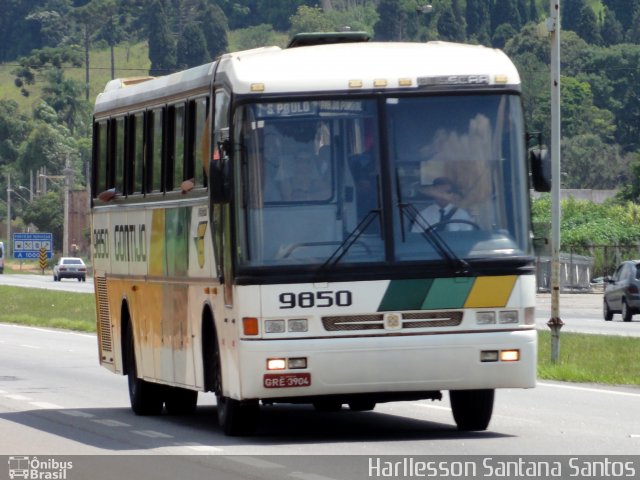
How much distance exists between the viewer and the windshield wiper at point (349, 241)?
13773 millimetres

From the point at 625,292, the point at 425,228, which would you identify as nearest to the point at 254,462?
the point at 425,228

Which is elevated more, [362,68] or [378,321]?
[362,68]

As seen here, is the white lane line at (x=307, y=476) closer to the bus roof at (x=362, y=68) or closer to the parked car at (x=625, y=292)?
the bus roof at (x=362, y=68)

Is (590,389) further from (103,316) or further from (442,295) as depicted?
(442,295)

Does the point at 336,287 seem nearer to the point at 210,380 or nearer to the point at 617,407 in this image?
the point at 210,380

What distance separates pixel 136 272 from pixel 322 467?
581 centimetres

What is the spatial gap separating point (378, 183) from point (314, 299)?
1.01 metres

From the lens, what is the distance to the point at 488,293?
13.9 meters

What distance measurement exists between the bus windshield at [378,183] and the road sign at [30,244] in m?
98.4

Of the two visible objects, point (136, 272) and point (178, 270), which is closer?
point (178, 270)

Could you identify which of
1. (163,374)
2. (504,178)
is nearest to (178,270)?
(163,374)

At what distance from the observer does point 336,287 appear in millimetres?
13750

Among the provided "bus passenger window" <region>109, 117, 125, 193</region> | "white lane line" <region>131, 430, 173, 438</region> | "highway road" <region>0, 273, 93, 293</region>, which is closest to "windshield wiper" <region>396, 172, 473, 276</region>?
"white lane line" <region>131, 430, 173, 438</region>

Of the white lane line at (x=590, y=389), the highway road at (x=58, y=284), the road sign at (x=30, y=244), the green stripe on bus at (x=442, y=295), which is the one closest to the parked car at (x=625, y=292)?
the white lane line at (x=590, y=389)
